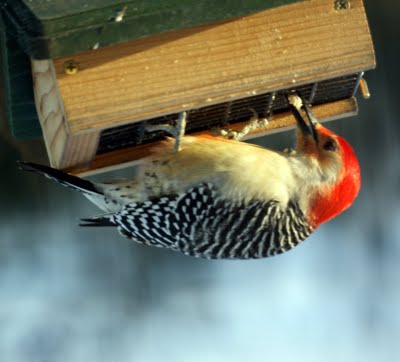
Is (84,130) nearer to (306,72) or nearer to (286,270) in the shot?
(306,72)

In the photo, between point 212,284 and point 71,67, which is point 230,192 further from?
Result: point 212,284

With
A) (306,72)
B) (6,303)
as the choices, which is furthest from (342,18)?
(6,303)

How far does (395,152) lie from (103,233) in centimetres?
214

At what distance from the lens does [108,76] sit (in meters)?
4.02

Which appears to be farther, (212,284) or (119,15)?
(212,284)

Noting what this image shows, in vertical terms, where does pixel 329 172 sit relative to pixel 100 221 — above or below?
above

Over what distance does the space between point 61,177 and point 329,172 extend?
115cm

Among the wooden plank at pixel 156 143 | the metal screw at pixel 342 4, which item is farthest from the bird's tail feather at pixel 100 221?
the metal screw at pixel 342 4

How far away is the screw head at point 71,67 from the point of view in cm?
397

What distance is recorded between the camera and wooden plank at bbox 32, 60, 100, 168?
13.5ft

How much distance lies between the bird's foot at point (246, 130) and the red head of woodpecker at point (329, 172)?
154mm

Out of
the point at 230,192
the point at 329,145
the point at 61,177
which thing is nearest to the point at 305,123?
the point at 329,145

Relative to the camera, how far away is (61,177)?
4.59 m

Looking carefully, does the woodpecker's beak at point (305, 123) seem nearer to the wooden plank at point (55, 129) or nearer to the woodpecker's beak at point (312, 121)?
the woodpecker's beak at point (312, 121)
